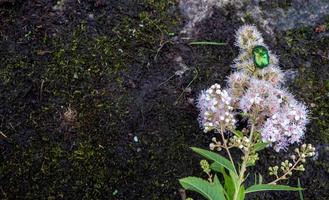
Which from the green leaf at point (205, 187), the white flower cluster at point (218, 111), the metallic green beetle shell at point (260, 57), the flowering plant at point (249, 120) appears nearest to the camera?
the green leaf at point (205, 187)

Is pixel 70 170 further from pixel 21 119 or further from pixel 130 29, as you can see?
pixel 130 29

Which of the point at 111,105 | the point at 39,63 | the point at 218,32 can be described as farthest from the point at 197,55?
the point at 39,63

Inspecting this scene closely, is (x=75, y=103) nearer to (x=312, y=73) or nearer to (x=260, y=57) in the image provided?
(x=260, y=57)

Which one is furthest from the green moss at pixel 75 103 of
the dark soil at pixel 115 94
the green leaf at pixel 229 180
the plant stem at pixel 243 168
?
the plant stem at pixel 243 168

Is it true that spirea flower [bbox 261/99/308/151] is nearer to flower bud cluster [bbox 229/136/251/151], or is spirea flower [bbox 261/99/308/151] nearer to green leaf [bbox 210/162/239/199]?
flower bud cluster [bbox 229/136/251/151]

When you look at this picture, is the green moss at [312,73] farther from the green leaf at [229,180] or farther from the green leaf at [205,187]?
the green leaf at [205,187]

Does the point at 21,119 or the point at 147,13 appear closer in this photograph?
the point at 21,119
